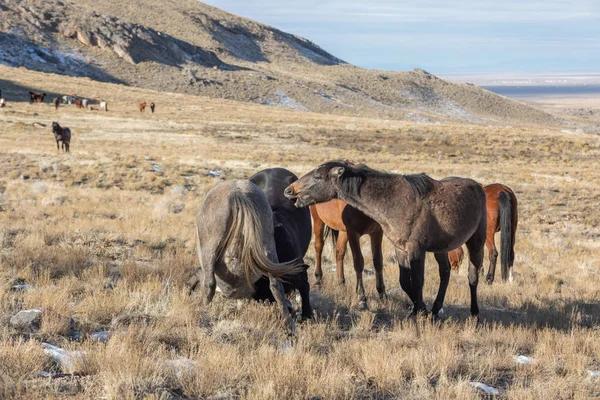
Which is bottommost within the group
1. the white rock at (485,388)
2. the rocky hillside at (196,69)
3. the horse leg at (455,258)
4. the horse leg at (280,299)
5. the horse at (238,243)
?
the horse leg at (455,258)

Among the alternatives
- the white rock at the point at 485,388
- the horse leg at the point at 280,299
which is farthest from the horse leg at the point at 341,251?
the white rock at the point at 485,388

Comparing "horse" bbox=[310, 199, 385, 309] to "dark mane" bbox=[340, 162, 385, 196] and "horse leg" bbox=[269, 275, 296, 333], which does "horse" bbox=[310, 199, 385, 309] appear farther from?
"horse leg" bbox=[269, 275, 296, 333]

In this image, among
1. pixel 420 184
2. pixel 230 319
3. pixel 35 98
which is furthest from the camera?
pixel 35 98

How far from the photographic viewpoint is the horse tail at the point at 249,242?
569 centimetres

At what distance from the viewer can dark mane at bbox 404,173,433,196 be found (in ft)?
21.8

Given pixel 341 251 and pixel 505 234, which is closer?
pixel 341 251

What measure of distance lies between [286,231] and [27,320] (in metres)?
2.72

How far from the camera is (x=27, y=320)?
5348 mm

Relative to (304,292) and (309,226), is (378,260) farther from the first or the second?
(304,292)

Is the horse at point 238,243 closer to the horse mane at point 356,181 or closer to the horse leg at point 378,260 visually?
the horse mane at point 356,181

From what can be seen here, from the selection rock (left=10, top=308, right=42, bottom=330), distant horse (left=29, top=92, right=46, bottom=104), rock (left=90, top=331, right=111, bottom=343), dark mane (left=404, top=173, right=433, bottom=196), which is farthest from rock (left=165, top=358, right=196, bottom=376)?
distant horse (left=29, top=92, right=46, bottom=104)

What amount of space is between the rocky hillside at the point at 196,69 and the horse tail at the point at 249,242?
3002 inches

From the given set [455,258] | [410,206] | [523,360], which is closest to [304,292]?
[410,206]

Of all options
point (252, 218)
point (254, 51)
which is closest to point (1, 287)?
point (252, 218)
